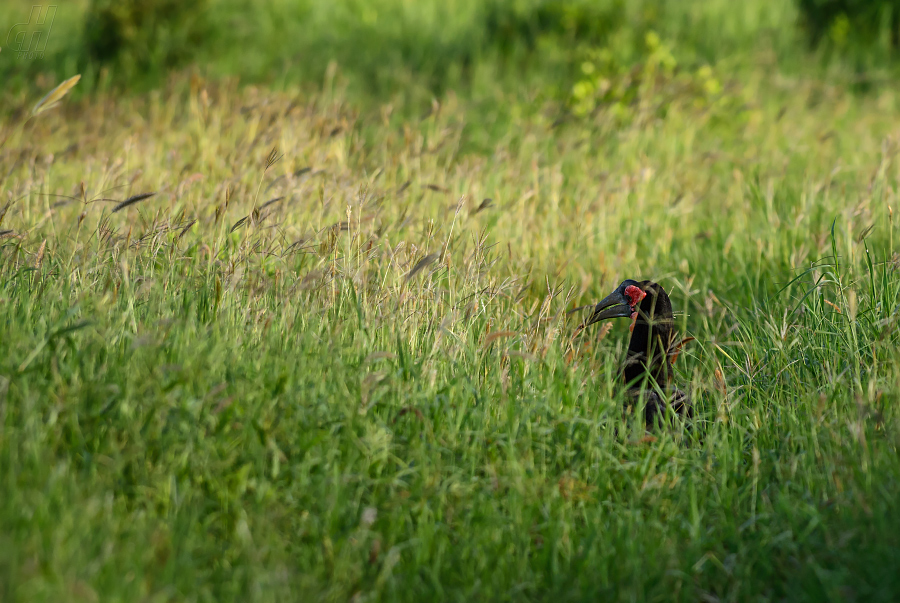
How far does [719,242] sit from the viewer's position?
5766 millimetres

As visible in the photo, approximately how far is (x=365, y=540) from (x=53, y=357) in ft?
3.91

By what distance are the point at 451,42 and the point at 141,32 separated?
3829 mm

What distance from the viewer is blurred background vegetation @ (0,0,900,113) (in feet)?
32.9

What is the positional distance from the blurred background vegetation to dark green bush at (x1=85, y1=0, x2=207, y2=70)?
0.6 inches

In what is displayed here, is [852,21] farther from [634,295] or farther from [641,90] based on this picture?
[634,295]

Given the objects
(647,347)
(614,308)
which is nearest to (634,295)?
(614,308)

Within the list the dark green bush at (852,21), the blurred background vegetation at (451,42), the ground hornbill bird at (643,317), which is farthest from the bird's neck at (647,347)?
the dark green bush at (852,21)

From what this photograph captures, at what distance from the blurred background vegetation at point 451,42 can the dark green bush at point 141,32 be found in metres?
0.01

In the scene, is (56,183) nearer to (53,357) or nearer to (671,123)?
(53,357)

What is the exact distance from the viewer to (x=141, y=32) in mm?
10031

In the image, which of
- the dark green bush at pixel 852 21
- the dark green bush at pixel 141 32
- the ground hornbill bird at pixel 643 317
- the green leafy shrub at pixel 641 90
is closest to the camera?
the ground hornbill bird at pixel 643 317

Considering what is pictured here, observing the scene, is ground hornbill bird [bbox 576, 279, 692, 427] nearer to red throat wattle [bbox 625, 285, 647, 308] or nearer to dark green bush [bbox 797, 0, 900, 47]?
red throat wattle [bbox 625, 285, 647, 308]

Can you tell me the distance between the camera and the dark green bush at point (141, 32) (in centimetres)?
997

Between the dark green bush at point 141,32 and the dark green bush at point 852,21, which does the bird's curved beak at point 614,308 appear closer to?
the dark green bush at point 141,32
